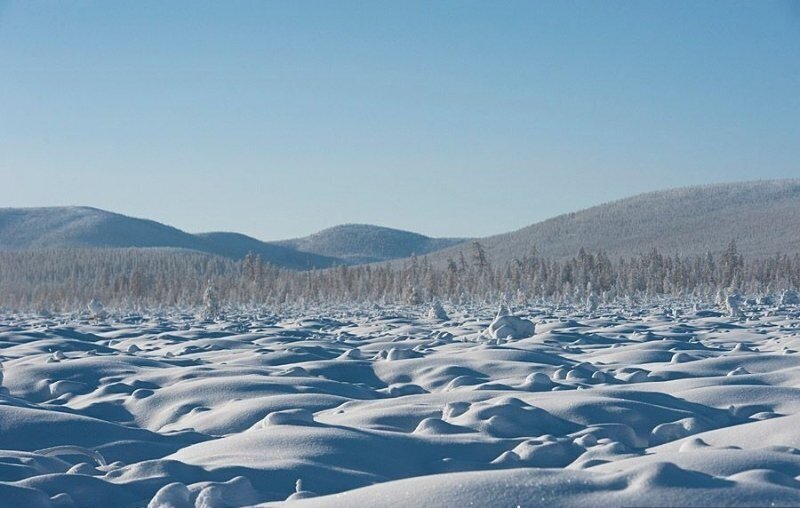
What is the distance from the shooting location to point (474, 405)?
26.6 feet

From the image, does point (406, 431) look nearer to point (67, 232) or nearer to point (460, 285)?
point (460, 285)

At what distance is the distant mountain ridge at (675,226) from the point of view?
4309 inches

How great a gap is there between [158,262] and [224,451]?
101 m

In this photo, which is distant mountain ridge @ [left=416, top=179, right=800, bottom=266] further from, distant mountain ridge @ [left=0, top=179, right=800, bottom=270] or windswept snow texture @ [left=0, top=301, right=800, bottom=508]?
windswept snow texture @ [left=0, top=301, right=800, bottom=508]

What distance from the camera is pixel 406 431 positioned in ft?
25.6

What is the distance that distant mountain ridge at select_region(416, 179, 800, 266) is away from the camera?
4309 inches

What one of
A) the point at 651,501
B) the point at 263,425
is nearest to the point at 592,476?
the point at 651,501

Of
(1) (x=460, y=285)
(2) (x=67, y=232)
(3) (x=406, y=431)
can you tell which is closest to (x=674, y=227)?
(1) (x=460, y=285)

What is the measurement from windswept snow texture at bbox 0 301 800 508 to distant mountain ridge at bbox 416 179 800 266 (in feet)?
309

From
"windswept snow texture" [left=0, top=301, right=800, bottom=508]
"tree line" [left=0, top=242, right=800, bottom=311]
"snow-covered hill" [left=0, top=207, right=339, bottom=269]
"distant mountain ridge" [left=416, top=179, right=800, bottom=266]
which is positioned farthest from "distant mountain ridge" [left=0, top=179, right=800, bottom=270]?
"windswept snow texture" [left=0, top=301, right=800, bottom=508]

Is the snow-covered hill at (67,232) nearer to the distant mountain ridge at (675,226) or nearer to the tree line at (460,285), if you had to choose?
the distant mountain ridge at (675,226)

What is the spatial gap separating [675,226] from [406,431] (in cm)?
11984

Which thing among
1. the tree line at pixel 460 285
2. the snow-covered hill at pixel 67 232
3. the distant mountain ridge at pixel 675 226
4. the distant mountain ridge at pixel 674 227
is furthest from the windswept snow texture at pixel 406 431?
the snow-covered hill at pixel 67 232

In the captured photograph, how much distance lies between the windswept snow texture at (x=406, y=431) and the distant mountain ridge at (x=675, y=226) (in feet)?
309
